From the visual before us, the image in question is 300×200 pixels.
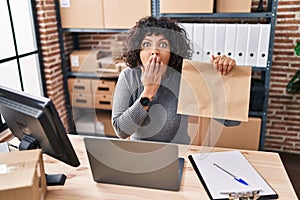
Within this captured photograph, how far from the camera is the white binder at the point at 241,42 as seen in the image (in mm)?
2311

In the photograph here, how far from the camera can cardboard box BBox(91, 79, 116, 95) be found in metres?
2.95

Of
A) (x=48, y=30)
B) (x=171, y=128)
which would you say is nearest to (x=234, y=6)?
(x=171, y=128)

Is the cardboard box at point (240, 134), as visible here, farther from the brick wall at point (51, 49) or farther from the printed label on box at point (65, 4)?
the printed label on box at point (65, 4)

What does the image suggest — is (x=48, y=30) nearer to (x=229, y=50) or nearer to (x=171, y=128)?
(x=229, y=50)

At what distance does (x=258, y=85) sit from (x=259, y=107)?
7.6 inches

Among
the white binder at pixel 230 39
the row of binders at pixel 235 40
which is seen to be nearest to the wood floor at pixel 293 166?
the row of binders at pixel 235 40

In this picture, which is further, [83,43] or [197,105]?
[83,43]

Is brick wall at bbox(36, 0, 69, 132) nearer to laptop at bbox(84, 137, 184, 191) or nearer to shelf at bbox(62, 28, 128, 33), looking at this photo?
shelf at bbox(62, 28, 128, 33)

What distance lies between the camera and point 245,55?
239 cm

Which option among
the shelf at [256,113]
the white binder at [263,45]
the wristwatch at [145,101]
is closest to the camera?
the wristwatch at [145,101]

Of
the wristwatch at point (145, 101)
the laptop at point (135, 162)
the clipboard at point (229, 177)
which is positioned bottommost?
the clipboard at point (229, 177)

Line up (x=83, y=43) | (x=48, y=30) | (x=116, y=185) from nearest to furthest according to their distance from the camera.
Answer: (x=116, y=185), (x=48, y=30), (x=83, y=43)

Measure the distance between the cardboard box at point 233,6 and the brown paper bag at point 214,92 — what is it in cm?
128

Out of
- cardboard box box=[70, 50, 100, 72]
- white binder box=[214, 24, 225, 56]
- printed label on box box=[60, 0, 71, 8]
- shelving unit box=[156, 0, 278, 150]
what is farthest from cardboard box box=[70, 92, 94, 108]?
white binder box=[214, 24, 225, 56]
